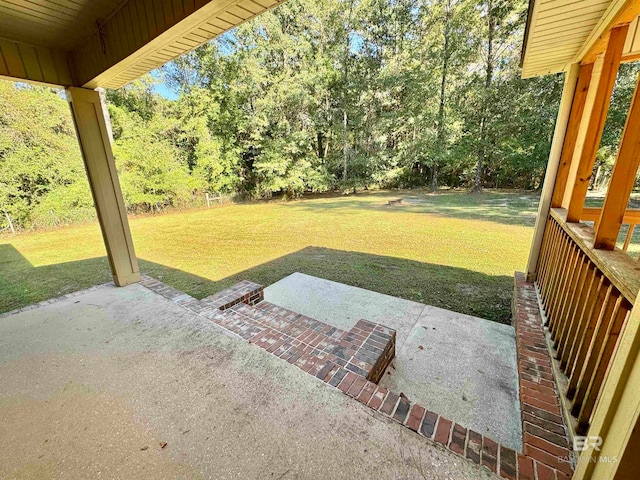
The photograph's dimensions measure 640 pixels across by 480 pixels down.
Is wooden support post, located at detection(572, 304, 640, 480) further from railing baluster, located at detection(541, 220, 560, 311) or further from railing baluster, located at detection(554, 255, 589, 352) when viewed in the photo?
railing baluster, located at detection(541, 220, 560, 311)

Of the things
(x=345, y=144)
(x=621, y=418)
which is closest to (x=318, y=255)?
(x=621, y=418)

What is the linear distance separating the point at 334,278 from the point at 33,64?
404cm

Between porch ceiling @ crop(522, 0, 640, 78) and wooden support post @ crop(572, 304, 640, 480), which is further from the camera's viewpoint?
porch ceiling @ crop(522, 0, 640, 78)

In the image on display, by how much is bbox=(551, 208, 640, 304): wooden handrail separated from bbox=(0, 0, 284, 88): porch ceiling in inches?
89.3

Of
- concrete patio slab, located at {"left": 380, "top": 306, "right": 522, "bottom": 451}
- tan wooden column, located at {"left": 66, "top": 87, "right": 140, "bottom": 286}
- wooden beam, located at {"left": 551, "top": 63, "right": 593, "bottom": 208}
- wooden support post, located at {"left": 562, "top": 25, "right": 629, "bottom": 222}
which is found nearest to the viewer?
→ concrete patio slab, located at {"left": 380, "top": 306, "right": 522, "bottom": 451}

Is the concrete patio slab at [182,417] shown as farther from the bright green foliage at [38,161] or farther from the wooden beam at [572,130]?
the bright green foliage at [38,161]

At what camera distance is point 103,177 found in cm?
292

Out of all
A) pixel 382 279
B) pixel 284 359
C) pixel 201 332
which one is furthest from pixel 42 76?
pixel 382 279

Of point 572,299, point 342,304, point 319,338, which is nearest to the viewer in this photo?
point 572,299

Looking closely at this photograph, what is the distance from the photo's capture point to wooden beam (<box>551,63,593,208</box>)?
245 cm

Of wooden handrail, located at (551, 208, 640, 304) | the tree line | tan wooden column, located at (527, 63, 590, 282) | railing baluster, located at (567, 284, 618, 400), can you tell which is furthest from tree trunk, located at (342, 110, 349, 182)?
railing baluster, located at (567, 284, 618, 400)

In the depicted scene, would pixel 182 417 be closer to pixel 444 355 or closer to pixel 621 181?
pixel 444 355

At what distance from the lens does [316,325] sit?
2322mm

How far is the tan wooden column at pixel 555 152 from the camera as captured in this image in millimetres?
2559
